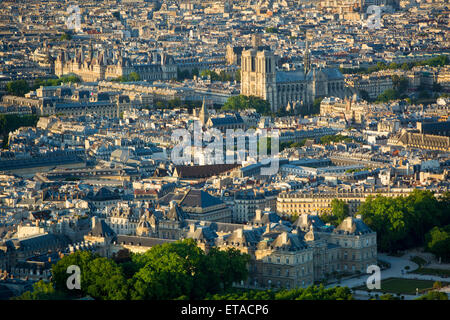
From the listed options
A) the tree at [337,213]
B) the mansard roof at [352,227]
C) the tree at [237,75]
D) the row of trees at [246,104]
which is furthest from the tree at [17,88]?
the mansard roof at [352,227]

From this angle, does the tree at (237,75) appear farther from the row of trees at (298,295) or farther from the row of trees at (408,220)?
the row of trees at (298,295)

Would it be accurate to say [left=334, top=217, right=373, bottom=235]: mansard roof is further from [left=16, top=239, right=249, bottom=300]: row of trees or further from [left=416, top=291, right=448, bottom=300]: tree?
[left=416, top=291, right=448, bottom=300]: tree

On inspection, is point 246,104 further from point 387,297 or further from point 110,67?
point 387,297

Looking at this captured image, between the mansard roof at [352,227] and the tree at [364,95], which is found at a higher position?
the mansard roof at [352,227]

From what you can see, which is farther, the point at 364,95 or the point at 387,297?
the point at 364,95

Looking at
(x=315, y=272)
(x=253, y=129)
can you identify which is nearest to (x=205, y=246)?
(x=315, y=272)

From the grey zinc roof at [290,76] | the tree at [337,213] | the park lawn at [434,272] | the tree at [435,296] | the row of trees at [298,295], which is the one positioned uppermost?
the grey zinc roof at [290,76]

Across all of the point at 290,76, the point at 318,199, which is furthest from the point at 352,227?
the point at 290,76
